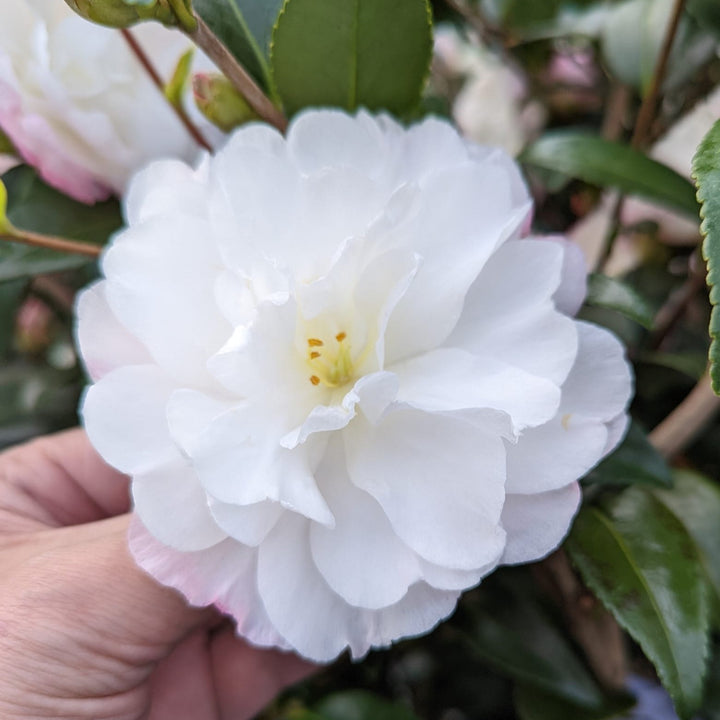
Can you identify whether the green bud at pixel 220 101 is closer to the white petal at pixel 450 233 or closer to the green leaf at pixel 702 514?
the white petal at pixel 450 233

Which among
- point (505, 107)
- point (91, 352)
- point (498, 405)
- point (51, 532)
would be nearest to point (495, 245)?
point (498, 405)


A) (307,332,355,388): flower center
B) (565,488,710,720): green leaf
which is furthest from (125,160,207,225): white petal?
(565,488,710,720): green leaf

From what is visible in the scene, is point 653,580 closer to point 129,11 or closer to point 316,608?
point 316,608

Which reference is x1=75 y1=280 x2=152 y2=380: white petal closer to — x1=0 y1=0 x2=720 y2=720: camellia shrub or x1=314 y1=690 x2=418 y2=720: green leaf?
x1=0 y1=0 x2=720 y2=720: camellia shrub

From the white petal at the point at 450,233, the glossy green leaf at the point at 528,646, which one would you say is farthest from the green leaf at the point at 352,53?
the glossy green leaf at the point at 528,646

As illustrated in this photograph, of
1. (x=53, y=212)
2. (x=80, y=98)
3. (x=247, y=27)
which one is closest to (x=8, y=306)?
(x=53, y=212)

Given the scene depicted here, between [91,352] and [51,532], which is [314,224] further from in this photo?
[51,532]
